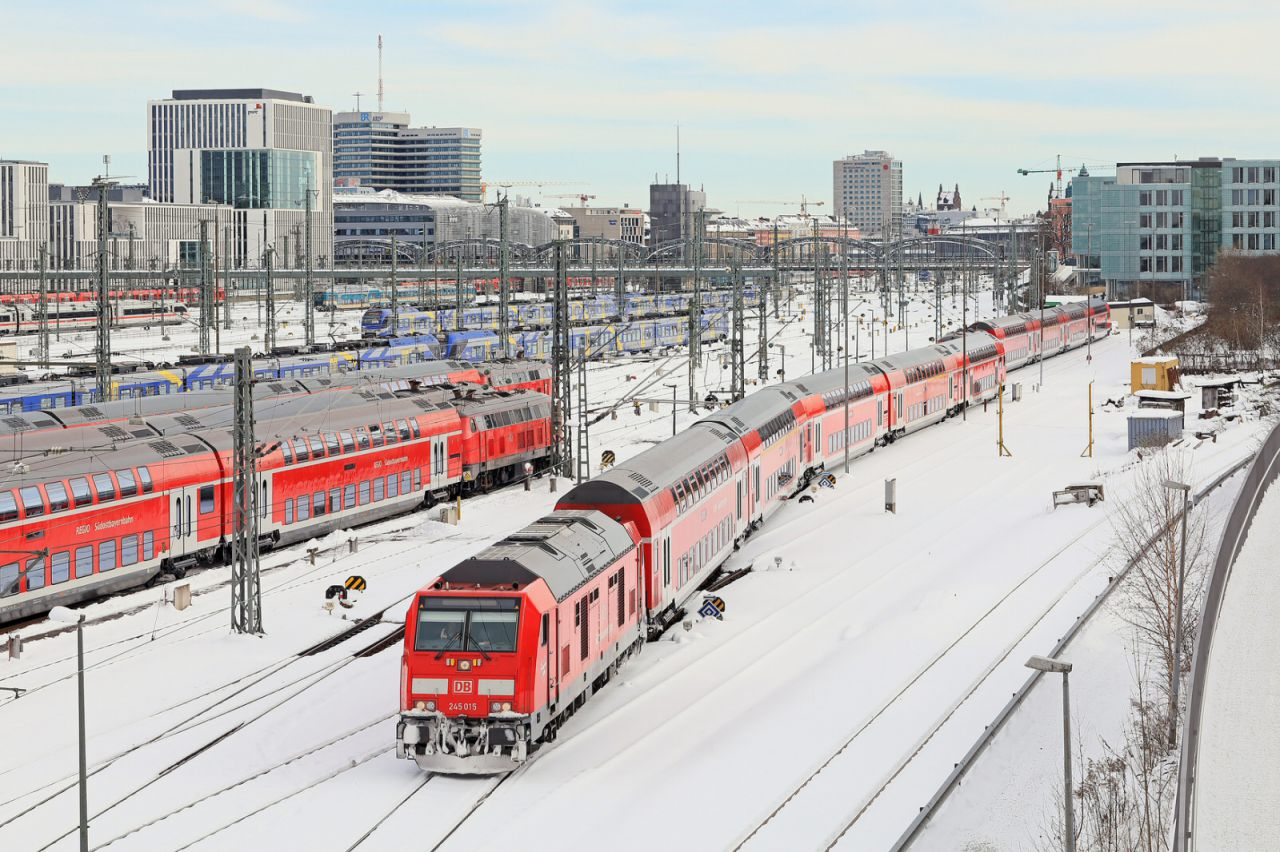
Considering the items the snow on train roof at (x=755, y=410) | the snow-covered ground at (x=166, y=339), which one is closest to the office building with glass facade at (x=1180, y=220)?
the snow-covered ground at (x=166, y=339)

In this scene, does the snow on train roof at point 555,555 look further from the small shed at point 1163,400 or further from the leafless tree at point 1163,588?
the small shed at point 1163,400

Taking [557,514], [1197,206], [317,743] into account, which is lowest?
[317,743]

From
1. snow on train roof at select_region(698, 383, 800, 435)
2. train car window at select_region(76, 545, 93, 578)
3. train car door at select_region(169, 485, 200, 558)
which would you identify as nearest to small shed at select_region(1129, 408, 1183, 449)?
snow on train roof at select_region(698, 383, 800, 435)

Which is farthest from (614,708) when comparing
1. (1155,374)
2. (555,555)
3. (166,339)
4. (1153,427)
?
(166,339)

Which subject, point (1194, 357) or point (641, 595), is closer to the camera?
point (641, 595)

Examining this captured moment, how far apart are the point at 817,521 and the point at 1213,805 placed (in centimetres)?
3159

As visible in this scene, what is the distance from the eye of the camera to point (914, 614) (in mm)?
39281

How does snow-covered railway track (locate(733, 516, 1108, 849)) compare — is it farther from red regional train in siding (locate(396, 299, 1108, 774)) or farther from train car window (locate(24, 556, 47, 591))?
train car window (locate(24, 556, 47, 591))

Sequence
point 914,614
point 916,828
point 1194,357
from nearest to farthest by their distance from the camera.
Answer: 1. point 916,828
2. point 914,614
3. point 1194,357

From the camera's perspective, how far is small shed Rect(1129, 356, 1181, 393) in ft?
285

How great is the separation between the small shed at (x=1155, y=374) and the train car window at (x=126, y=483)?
63.0m

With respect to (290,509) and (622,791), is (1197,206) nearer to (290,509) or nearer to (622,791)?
(290,509)

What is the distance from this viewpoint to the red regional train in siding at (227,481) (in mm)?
37688

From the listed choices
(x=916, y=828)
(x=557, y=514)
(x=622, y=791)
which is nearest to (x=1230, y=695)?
(x=916, y=828)
